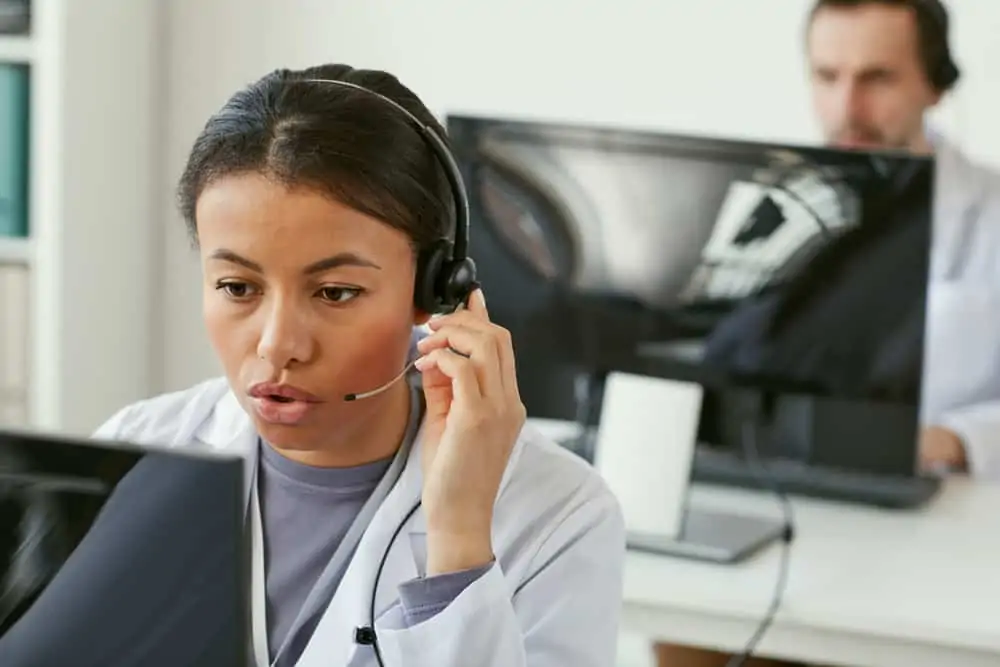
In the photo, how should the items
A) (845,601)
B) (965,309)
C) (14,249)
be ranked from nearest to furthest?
(845,601)
(965,309)
(14,249)

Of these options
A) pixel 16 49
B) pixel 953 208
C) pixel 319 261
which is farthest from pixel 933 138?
pixel 319 261

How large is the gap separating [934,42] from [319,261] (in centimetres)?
188

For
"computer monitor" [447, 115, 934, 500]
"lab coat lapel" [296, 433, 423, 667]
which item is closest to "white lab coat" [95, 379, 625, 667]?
"lab coat lapel" [296, 433, 423, 667]

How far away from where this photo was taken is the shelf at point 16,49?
2.78 meters

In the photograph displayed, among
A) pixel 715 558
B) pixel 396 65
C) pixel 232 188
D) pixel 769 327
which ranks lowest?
pixel 715 558

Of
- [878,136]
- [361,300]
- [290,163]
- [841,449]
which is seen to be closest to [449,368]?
[361,300]

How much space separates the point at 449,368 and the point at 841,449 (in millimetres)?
1009

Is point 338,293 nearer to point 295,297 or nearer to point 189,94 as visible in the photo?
point 295,297

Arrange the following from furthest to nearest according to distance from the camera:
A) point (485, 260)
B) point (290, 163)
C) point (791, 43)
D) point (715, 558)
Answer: point (791, 43) < point (485, 260) < point (715, 558) < point (290, 163)

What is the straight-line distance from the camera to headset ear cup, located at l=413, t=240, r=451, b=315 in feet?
3.94

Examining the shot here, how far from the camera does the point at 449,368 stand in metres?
1.18

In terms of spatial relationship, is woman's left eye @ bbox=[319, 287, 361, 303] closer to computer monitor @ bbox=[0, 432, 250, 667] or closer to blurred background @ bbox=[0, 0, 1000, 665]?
computer monitor @ bbox=[0, 432, 250, 667]

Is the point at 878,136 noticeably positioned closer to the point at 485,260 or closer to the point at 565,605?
the point at 485,260

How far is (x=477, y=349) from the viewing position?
1186mm
